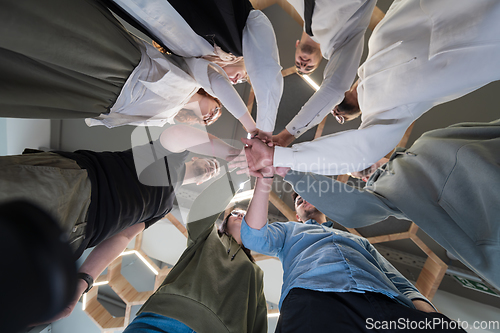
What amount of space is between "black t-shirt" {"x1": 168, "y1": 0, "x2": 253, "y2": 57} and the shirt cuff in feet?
1.96

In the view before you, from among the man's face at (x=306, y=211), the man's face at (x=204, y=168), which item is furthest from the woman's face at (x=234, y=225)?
the man's face at (x=306, y=211)

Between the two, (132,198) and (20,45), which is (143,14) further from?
(132,198)

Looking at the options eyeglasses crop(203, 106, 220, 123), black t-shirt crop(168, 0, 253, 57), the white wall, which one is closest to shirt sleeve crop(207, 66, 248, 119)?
black t-shirt crop(168, 0, 253, 57)

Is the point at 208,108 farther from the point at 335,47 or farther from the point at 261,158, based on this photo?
the point at 335,47

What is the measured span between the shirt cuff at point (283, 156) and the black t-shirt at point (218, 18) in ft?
1.96

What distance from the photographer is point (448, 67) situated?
78 cm

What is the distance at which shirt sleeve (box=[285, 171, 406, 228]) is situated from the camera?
3.62 feet

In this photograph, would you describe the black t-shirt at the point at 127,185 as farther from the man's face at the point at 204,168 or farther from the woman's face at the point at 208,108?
the woman's face at the point at 208,108

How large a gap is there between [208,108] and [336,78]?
92 centimetres

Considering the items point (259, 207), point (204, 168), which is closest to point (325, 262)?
point (259, 207)

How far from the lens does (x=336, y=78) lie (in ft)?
4.37

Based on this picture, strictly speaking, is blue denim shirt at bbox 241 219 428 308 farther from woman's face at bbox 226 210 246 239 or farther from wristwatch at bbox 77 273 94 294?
wristwatch at bbox 77 273 94 294

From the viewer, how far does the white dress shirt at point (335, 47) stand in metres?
1.22

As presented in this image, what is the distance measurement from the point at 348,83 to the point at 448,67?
23.9 inches
